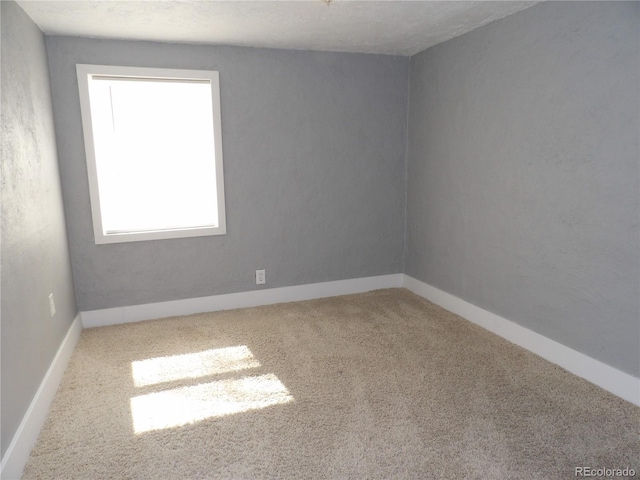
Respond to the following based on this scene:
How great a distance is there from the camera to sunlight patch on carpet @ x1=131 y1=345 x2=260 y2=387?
235cm

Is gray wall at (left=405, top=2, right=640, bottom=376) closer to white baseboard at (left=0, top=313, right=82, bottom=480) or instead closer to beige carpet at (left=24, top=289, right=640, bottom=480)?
beige carpet at (left=24, top=289, right=640, bottom=480)

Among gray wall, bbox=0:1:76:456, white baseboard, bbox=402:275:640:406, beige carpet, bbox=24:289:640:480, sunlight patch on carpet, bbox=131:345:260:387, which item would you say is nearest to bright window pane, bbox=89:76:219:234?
gray wall, bbox=0:1:76:456

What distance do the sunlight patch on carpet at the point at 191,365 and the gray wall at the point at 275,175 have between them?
2.53ft

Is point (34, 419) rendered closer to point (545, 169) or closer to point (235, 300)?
point (235, 300)

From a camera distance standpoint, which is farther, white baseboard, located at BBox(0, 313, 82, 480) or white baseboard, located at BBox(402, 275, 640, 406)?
white baseboard, located at BBox(402, 275, 640, 406)

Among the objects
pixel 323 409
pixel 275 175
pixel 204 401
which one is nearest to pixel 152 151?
pixel 275 175

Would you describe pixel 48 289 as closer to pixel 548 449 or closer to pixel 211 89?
pixel 211 89

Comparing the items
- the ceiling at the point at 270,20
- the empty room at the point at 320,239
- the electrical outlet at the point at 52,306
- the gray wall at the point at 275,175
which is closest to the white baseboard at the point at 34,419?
the empty room at the point at 320,239

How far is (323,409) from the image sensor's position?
6.64 ft

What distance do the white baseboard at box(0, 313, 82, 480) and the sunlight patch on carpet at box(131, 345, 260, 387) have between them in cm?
39

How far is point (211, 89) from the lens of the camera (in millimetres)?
3010

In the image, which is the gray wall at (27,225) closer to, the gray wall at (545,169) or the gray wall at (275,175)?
the gray wall at (275,175)

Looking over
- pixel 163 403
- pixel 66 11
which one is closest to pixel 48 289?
pixel 163 403

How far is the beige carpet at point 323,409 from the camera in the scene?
1.67 m
